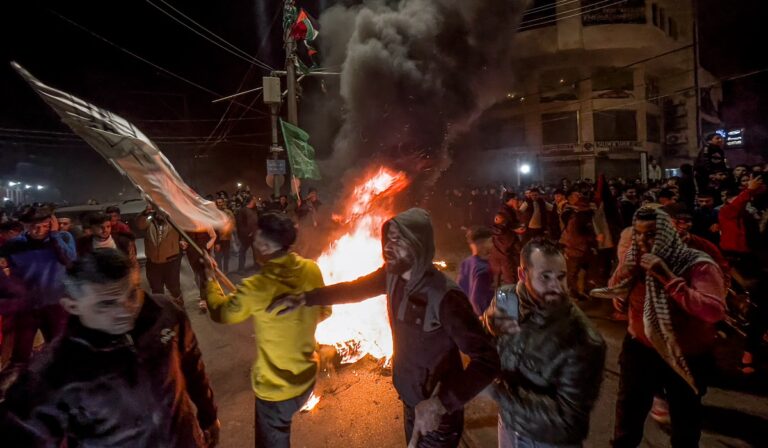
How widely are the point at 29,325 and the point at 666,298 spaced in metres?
6.50

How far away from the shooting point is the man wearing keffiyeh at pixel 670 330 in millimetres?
2566

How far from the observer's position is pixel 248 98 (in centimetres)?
2886

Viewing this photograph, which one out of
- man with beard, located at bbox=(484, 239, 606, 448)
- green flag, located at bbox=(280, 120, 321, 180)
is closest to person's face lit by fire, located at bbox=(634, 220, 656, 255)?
man with beard, located at bbox=(484, 239, 606, 448)

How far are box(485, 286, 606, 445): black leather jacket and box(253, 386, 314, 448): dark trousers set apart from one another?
1.50 m

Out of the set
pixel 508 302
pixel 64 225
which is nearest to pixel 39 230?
pixel 64 225

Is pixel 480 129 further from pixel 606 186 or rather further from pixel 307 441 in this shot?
pixel 307 441

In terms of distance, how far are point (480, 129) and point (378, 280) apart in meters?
35.4

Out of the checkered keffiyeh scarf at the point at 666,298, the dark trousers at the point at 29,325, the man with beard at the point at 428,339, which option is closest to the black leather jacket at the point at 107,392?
the man with beard at the point at 428,339

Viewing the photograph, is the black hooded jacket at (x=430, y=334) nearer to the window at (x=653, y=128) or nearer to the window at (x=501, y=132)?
the window at (x=501, y=132)

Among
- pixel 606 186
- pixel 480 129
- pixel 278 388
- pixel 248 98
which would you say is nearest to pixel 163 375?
pixel 278 388

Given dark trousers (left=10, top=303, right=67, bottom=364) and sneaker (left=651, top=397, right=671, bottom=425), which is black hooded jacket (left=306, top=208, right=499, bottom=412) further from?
dark trousers (left=10, top=303, right=67, bottom=364)

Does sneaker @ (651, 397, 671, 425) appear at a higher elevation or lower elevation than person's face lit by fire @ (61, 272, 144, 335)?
lower

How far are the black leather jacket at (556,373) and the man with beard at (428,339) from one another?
0.82 ft

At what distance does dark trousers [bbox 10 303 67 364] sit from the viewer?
14.3ft
